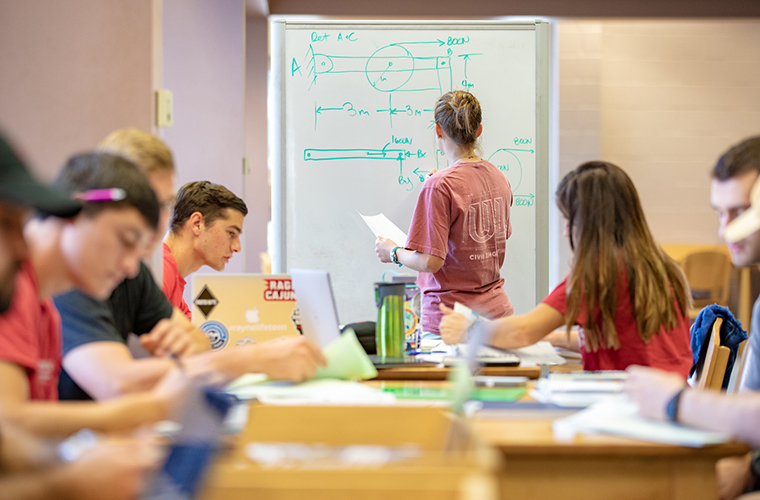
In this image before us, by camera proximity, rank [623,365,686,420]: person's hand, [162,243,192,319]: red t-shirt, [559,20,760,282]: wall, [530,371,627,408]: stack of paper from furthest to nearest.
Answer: [559,20,760,282]: wall, [162,243,192,319]: red t-shirt, [530,371,627,408]: stack of paper, [623,365,686,420]: person's hand

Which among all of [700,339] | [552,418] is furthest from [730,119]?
[552,418]

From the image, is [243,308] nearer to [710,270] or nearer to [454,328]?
[454,328]

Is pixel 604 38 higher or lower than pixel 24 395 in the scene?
higher

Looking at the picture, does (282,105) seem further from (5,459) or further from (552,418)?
(5,459)

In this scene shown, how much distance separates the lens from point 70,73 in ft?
6.21

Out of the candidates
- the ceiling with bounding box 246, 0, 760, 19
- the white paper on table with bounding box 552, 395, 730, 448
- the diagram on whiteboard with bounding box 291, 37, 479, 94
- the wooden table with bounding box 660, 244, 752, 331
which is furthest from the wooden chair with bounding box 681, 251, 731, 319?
the white paper on table with bounding box 552, 395, 730, 448

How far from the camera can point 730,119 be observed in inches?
243

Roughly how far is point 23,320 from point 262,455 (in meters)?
0.47

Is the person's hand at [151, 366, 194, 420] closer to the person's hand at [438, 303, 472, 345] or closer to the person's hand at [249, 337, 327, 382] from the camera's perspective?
the person's hand at [249, 337, 327, 382]

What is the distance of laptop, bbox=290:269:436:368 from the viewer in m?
1.82

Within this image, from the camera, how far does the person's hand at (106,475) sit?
75 cm

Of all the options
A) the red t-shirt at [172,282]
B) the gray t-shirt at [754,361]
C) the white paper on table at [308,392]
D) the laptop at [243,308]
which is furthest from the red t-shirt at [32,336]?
the gray t-shirt at [754,361]

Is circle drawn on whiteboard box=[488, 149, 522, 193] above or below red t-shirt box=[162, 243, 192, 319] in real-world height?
above

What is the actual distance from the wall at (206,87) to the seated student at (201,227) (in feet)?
2.91
